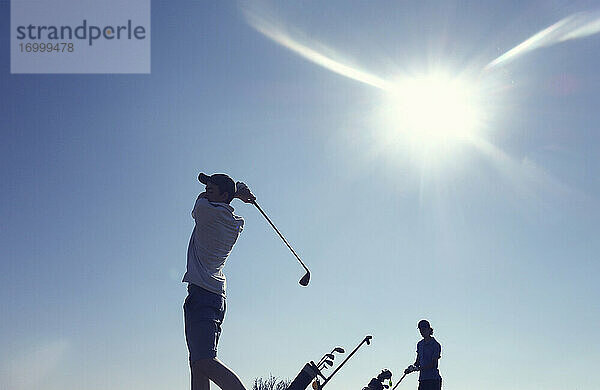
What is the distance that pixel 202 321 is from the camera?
16.8 feet

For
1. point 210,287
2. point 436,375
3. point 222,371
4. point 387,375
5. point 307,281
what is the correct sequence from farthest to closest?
point 436,375 < point 387,375 < point 307,281 < point 210,287 < point 222,371

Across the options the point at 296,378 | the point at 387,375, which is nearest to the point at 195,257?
the point at 296,378

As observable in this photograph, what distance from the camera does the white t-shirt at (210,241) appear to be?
17.6 ft

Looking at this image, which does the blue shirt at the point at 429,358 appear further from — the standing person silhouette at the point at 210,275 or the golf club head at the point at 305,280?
the standing person silhouette at the point at 210,275

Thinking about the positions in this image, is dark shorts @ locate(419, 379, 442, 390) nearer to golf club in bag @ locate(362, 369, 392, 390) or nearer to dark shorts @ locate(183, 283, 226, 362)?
golf club in bag @ locate(362, 369, 392, 390)

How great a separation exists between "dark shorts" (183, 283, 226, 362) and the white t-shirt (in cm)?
11

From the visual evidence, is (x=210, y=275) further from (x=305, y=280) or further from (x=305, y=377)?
(x=305, y=280)

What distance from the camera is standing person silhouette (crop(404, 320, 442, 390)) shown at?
1223cm

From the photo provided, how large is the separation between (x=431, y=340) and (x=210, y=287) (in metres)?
8.02

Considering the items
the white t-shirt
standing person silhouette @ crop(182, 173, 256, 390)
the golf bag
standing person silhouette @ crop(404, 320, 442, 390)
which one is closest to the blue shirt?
standing person silhouette @ crop(404, 320, 442, 390)

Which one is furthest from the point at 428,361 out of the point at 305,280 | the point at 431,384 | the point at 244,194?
the point at 244,194

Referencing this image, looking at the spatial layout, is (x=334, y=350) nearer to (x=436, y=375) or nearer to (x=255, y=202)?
(x=255, y=202)

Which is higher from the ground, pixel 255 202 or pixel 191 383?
pixel 255 202

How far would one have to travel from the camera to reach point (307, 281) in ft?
23.5
